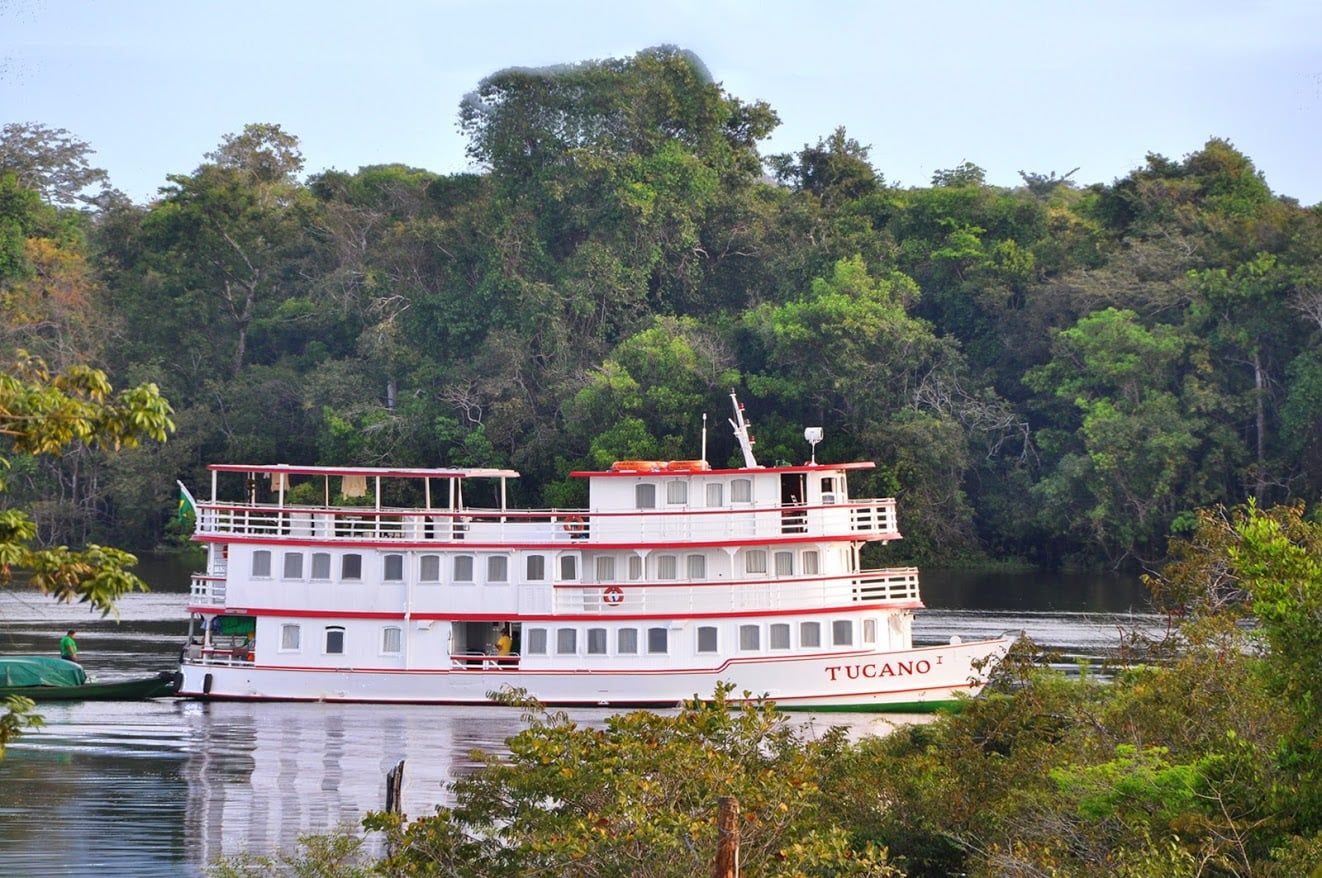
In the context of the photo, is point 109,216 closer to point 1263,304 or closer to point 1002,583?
point 1002,583

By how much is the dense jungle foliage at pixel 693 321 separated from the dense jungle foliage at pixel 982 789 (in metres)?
36.1

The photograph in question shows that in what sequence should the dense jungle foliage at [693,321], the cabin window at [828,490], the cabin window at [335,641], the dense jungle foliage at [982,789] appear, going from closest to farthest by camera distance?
the dense jungle foliage at [982,789] < the cabin window at [828,490] < the cabin window at [335,641] < the dense jungle foliage at [693,321]

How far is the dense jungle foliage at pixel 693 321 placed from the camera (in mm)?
57406

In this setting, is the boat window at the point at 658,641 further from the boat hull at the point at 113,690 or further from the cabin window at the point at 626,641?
the boat hull at the point at 113,690

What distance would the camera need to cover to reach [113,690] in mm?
33656

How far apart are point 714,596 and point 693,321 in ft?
102

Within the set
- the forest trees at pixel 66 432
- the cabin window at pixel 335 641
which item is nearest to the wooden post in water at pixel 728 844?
the forest trees at pixel 66 432

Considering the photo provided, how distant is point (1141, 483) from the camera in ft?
185

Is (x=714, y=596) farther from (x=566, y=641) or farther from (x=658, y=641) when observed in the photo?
(x=566, y=641)

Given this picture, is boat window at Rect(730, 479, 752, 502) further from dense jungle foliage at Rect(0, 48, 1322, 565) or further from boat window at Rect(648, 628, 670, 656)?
dense jungle foliage at Rect(0, 48, 1322, 565)

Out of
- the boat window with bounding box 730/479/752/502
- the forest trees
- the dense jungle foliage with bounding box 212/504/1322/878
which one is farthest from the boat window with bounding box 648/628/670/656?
the forest trees

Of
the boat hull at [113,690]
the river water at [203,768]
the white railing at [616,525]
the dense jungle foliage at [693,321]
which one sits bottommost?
the river water at [203,768]

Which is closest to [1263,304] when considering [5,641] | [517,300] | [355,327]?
[517,300]

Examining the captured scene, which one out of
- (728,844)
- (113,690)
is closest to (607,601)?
(113,690)
